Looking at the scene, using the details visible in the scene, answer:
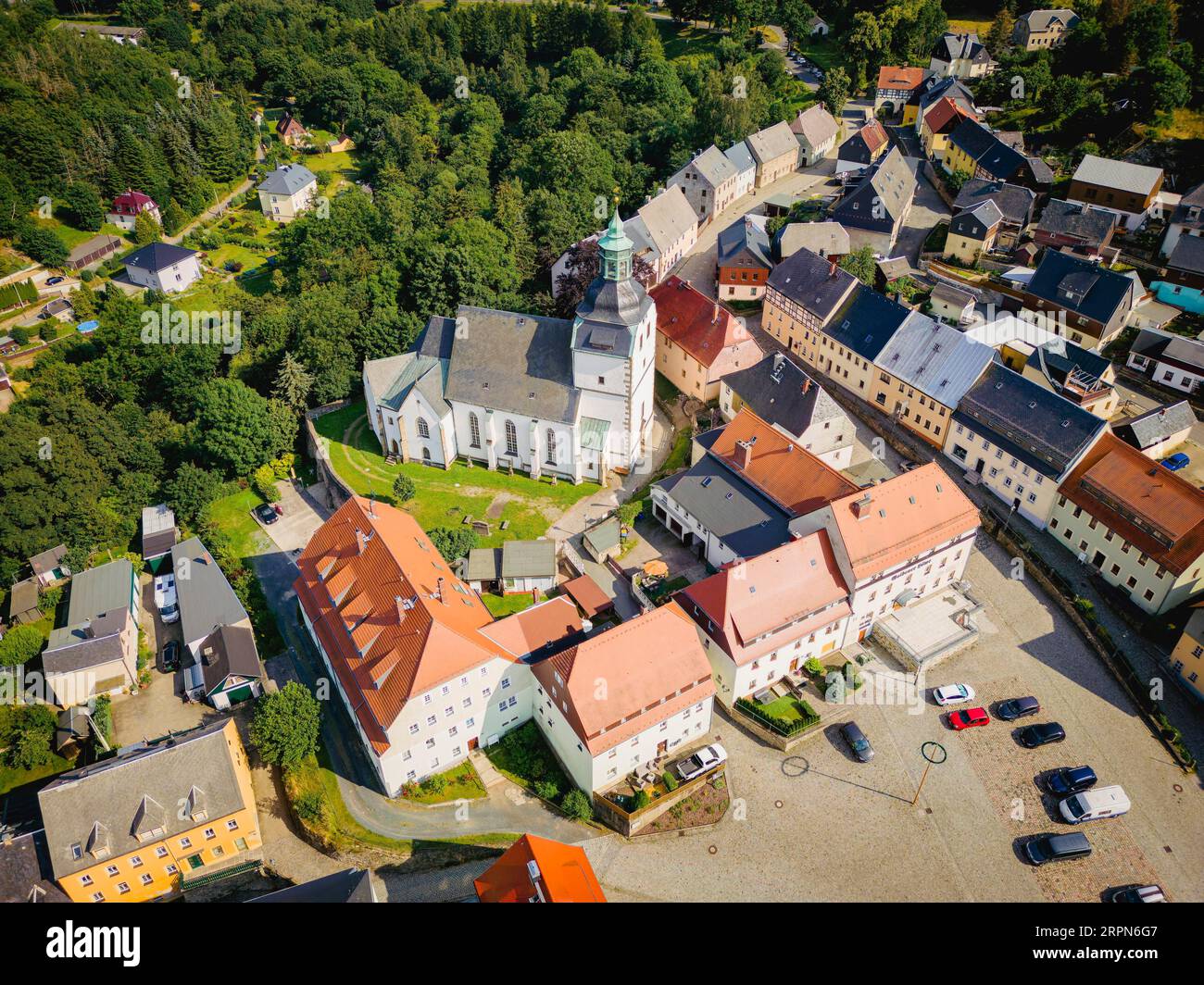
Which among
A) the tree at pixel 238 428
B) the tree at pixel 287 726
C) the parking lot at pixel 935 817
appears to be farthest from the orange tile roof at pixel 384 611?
the tree at pixel 238 428

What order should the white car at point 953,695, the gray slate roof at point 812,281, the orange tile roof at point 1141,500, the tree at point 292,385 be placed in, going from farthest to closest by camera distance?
the gray slate roof at point 812,281, the tree at point 292,385, the orange tile roof at point 1141,500, the white car at point 953,695

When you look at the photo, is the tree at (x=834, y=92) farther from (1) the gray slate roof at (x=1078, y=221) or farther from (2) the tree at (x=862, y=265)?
(2) the tree at (x=862, y=265)

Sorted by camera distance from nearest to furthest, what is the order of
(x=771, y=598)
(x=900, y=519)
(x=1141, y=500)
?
(x=771, y=598), (x=900, y=519), (x=1141, y=500)

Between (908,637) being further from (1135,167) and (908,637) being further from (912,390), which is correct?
(1135,167)

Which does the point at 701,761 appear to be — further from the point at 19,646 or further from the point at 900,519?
the point at 19,646

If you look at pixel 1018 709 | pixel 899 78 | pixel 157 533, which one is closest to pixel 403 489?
pixel 157 533
